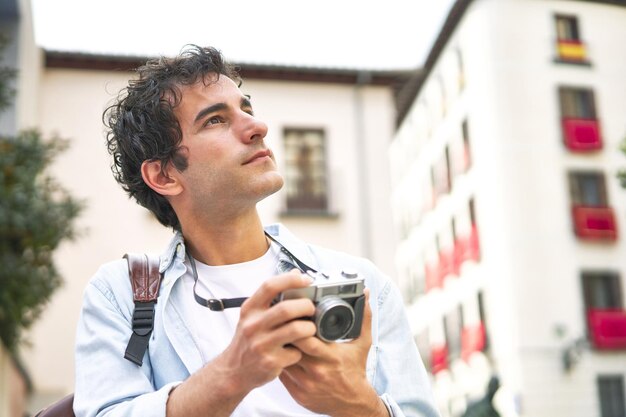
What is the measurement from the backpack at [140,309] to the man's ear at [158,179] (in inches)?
8.4

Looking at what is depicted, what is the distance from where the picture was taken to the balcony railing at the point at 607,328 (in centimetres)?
2252

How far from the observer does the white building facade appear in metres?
22.7

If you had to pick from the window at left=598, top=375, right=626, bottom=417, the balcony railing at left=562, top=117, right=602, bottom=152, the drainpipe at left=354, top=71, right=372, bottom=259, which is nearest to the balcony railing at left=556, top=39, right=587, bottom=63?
the balcony railing at left=562, top=117, right=602, bottom=152

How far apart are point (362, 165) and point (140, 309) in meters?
14.8

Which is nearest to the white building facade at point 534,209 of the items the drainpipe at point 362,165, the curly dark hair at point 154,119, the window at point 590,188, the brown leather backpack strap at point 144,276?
the window at point 590,188

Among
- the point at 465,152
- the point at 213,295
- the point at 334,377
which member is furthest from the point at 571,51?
the point at 334,377

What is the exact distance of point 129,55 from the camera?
1655 cm

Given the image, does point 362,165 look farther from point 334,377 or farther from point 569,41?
point 334,377

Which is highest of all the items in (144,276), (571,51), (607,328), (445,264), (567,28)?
(567,28)

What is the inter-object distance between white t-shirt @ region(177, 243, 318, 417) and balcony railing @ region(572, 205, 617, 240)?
22.3 m

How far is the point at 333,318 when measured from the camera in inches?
65.5

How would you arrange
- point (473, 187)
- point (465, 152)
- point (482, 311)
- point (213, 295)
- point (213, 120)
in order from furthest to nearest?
point (465, 152) → point (473, 187) → point (482, 311) → point (213, 120) → point (213, 295)

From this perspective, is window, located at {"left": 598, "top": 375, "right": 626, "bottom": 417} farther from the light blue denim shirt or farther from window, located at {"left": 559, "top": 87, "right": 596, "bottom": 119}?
the light blue denim shirt

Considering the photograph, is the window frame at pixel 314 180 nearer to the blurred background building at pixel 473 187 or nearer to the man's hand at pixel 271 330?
the blurred background building at pixel 473 187
